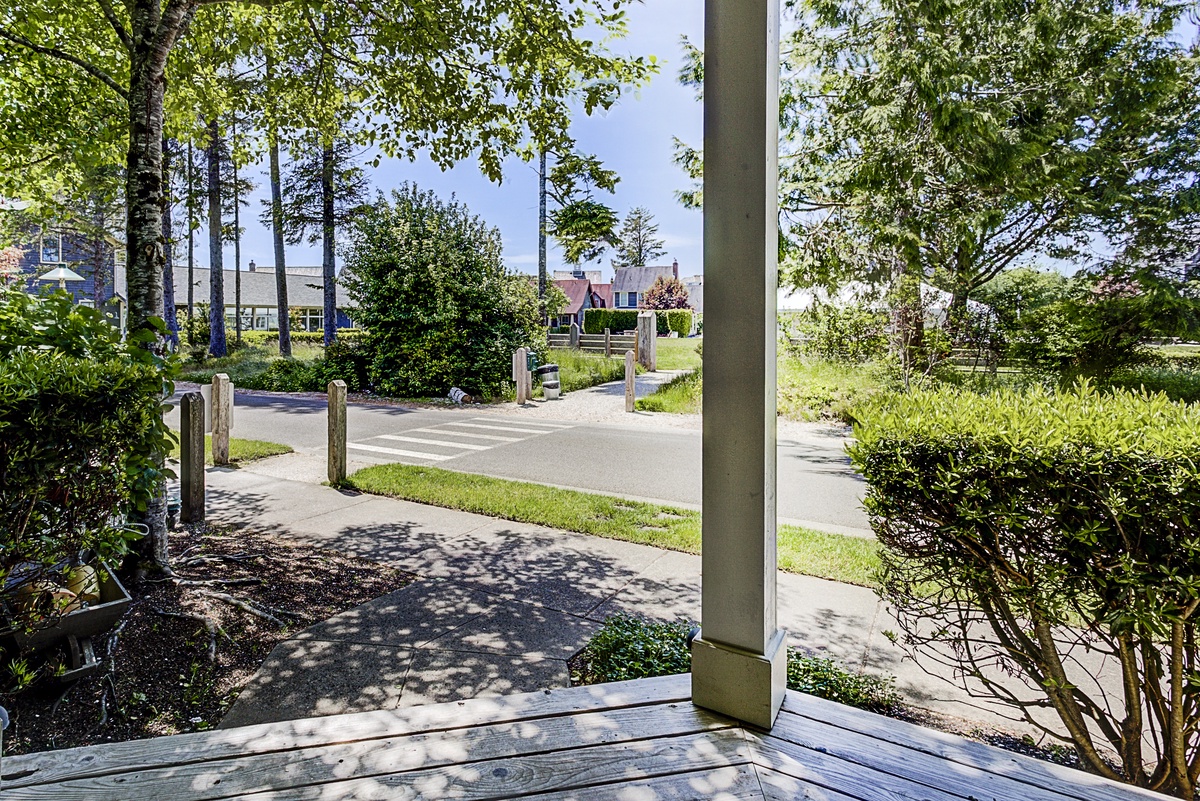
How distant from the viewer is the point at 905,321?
767 cm

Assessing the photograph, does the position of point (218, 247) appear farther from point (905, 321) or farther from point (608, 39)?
point (905, 321)

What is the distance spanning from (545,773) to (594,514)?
3017mm

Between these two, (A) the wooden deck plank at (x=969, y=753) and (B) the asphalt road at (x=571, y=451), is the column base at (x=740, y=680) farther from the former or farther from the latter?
(B) the asphalt road at (x=571, y=451)

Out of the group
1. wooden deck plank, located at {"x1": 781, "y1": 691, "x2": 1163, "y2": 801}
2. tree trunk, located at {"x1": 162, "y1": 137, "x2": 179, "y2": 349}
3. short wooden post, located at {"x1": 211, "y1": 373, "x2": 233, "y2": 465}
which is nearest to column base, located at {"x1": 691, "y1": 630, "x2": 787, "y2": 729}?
wooden deck plank, located at {"x1": 781, "y1": 691, "x2": 1163, "y2": 801}

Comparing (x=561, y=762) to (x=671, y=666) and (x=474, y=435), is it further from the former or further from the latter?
(x=474, y=435)

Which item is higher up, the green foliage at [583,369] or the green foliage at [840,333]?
the green foliage at [840,333]

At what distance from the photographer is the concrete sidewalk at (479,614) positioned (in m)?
2.14

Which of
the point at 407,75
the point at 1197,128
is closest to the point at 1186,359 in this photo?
the point at 1197,128

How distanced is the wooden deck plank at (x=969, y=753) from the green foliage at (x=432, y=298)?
9.74 metres

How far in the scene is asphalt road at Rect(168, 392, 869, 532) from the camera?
5.10 meters

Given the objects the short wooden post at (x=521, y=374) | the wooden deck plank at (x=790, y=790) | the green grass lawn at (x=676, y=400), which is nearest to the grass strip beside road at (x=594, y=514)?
the wooden deck plank at (x=790, y=790)

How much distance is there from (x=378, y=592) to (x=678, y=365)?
536 inches

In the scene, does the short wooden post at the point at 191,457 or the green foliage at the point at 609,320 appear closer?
the short wooden post at the point at 191,457

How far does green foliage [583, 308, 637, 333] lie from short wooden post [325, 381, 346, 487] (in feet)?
58.9
